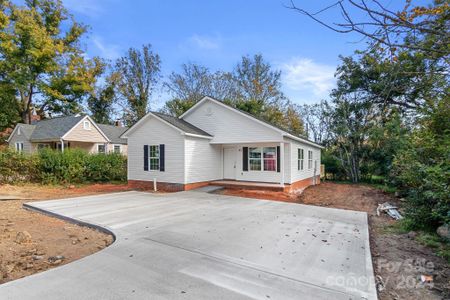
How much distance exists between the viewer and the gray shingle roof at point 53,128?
2119 centimetres

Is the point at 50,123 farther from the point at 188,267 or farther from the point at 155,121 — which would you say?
the point at 188,267

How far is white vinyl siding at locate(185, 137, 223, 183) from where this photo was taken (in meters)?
12.5

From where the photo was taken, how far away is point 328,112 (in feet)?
72.2

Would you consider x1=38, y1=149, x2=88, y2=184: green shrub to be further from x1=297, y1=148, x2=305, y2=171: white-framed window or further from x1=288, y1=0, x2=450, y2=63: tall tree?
x1=288, y1=0, x2=450, y2=63: tall tree

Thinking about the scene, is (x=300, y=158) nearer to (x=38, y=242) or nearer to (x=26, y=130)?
(x=38, y=242)

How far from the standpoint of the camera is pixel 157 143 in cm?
1323

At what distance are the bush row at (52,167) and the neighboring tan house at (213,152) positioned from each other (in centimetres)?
336

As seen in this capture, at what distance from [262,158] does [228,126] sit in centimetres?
256

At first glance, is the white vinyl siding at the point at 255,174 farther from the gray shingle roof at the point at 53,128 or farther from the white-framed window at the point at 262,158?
the gray shingle roof at the point at 53,128

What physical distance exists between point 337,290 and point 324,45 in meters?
3.32

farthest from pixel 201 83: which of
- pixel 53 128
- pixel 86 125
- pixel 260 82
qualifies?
pixel 53 128

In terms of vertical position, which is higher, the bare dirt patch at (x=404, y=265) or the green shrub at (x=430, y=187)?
the green shrub at (x=430, y=187)

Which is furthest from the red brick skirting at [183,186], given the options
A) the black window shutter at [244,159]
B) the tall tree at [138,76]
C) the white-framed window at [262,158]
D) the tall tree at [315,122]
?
the tall tree at [138,76]

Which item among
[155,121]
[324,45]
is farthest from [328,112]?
[324,45]
